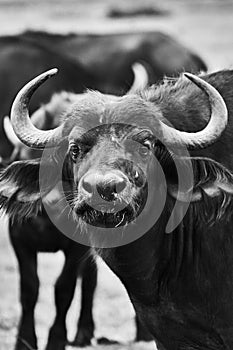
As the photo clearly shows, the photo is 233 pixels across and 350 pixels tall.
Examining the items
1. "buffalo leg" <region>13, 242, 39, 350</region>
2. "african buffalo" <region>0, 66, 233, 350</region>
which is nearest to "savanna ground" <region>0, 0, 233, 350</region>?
"buffalo leg" <region>13, 242, 39, 350</region>

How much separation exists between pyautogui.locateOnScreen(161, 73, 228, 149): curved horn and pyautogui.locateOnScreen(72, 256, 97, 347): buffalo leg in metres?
2.39

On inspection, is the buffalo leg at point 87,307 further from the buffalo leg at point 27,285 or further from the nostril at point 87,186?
the nostril at point 87,186

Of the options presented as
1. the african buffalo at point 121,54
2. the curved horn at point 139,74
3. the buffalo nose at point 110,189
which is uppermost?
the african buffalo at point 121,54

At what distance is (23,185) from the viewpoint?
4777mm

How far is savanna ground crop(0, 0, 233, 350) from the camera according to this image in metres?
7.21

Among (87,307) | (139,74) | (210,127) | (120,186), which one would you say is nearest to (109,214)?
(120,186)

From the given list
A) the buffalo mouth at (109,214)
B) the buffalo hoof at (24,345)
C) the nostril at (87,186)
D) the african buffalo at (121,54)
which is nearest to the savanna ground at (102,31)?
the buffalo hoof at (24,345)

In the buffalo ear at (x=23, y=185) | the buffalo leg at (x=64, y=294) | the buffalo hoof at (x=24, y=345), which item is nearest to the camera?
A: the buffalo ear at (x=23, y=185)

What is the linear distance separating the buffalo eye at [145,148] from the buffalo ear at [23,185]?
55cm

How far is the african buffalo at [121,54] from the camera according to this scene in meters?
8.09

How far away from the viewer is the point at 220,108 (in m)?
4.42

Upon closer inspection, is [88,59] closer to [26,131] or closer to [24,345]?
[24,345]

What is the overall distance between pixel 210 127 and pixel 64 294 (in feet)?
8.65

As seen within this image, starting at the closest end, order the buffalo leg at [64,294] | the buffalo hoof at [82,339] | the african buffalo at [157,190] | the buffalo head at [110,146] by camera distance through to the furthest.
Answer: the buffalo head at [110,146], the african buffalo at [157,190], the buffalo leg at [64,294], the buffalo hoof at [82,339]
